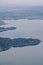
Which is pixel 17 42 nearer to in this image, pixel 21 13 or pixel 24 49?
pixel 24 49

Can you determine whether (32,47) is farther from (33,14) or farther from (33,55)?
(33,14)

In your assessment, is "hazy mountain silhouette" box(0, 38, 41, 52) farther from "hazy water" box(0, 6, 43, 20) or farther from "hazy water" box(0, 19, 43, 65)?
"hazy water" box(0, 6, 43, 20)

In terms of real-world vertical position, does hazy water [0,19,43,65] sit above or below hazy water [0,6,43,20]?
below

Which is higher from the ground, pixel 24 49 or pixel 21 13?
pixel 21 13

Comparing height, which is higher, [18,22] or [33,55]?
[18,22]

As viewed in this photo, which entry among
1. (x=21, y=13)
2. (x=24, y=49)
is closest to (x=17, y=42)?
(x=24, y=49)

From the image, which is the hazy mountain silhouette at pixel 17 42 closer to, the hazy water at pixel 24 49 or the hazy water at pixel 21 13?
the hazy water at pixel 24 49

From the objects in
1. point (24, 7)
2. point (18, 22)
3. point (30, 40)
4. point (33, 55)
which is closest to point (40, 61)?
point (33, 55)

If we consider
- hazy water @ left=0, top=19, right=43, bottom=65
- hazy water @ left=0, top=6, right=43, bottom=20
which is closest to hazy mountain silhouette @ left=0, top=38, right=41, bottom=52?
hazy water @ left=0, top=19, right=43, bottom=65
